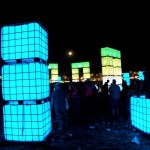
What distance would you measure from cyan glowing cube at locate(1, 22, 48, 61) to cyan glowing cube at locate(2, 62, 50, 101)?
12.3 inches

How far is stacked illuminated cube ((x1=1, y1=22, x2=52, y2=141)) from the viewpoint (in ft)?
26.1

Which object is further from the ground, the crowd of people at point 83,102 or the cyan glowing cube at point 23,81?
the cyan glowing cube at point 23,81

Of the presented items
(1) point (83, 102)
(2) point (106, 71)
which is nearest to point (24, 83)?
(1) point (83, 102)

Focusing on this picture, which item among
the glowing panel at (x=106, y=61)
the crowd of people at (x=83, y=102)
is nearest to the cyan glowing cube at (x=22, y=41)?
the crowd of people at (x=83, y=102)

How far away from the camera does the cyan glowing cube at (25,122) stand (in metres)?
7.96

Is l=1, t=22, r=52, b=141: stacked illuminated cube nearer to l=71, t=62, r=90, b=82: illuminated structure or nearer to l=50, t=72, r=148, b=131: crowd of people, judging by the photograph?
l=50, t=72, r=148, b=131: crowd of people

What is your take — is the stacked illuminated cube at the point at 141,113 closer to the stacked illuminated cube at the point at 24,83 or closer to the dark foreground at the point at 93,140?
the dark foreground at the point at 93,140

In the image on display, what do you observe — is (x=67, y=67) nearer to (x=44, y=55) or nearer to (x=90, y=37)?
(x=90, y=37)

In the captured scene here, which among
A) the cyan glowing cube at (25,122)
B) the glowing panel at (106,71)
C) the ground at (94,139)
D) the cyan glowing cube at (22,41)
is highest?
the cyan glowing cube at (22,41)

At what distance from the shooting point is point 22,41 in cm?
806

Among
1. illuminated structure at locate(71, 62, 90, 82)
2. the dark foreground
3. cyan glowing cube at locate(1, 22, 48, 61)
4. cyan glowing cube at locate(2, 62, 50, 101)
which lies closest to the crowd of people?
the dark foreground

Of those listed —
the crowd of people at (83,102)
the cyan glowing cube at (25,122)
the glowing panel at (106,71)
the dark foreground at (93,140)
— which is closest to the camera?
the dark foreground at (93,140)

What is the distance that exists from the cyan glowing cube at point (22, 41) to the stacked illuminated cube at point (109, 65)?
11.1 meters

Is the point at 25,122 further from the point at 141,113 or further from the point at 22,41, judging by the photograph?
the point at 141,113
